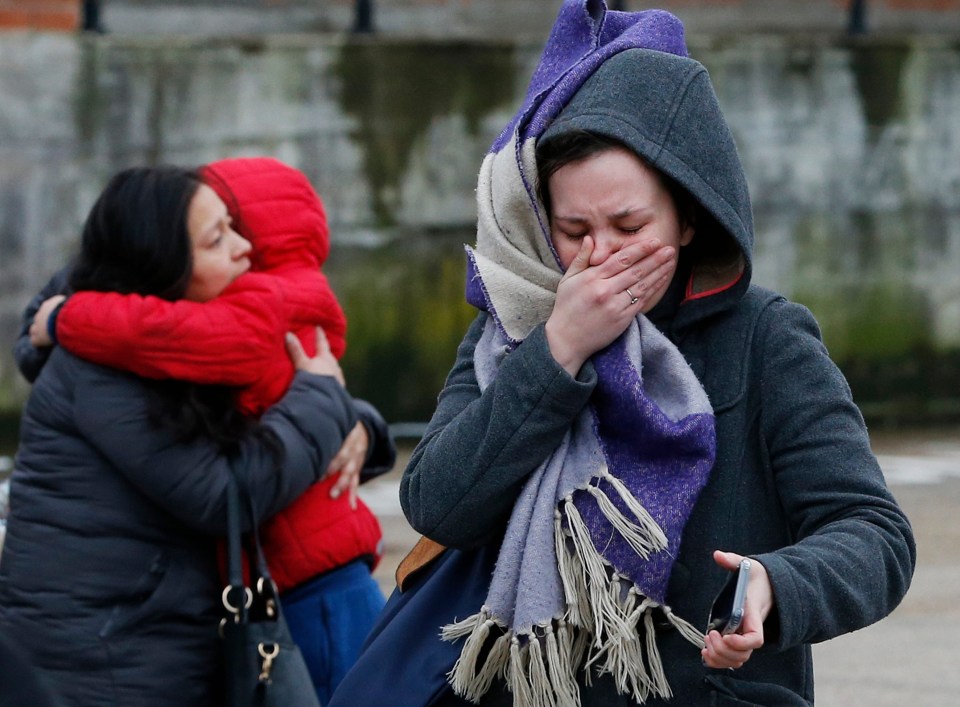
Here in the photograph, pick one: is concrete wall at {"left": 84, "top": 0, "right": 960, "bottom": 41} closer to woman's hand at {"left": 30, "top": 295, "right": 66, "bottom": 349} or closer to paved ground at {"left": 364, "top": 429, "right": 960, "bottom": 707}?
paved ground at {"left": 364, "top": 429, "right": 960, "bottom": 707}

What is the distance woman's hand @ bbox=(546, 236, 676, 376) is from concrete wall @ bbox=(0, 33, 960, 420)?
6755 millimetres

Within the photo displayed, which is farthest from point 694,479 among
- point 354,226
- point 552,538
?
point 354,226

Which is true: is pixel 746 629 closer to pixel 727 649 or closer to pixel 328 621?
pixel 727 649

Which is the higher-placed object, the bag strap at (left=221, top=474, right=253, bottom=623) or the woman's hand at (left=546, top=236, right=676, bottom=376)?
the woman's hand at (left=546, top=236, right=676, bottom=376)

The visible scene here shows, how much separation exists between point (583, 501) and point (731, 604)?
30 cm

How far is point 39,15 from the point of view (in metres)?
8.67

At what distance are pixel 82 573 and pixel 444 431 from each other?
1312mm

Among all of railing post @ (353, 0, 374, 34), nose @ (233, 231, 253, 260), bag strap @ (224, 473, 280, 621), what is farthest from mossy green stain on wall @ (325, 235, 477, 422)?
bag strap @ (224, 473, 280, 621)

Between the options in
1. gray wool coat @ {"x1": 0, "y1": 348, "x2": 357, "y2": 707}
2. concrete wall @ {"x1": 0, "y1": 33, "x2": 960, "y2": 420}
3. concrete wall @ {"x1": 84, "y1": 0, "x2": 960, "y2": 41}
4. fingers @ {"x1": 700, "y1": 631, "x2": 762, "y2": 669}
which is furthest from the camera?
concrete wall @ {"x1": 84, "y1": 0, "x2": 960, "y2": 41}

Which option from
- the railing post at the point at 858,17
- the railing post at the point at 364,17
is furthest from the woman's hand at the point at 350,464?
the railing post at the point at 858,17

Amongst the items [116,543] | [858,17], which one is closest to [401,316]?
[858,17]

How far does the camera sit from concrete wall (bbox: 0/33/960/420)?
843cm

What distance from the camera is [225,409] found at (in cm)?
342

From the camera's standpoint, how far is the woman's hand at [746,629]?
188cm
